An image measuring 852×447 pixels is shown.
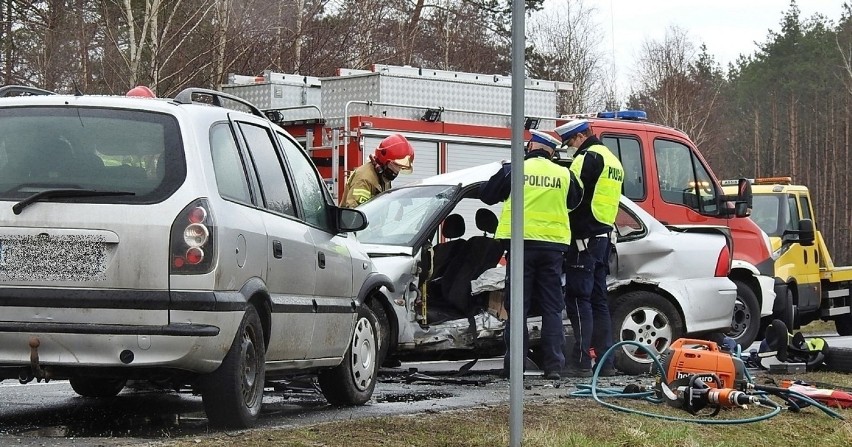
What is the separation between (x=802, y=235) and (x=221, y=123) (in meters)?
12.4

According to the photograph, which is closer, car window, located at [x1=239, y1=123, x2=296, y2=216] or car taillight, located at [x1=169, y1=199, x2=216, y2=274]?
car taillight, located at [x1=169, y1=199, x2=216, y2=274]

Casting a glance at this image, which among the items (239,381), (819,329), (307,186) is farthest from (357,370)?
(819,329)

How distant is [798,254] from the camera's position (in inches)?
712

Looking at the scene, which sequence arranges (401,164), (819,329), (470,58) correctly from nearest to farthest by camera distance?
(401,164)
(819,329)
(470,58)

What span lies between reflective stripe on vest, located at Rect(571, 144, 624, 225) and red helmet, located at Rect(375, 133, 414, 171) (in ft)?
5.69

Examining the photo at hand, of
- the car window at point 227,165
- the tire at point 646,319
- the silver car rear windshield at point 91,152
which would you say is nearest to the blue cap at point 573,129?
the tire at point 646,319

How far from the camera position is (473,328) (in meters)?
10.2

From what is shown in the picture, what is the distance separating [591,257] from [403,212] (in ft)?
4.89

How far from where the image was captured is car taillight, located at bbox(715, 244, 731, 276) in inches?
461

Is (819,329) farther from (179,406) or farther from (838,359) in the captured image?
(179,406)

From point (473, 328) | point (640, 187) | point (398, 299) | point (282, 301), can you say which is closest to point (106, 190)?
point (282, 301)

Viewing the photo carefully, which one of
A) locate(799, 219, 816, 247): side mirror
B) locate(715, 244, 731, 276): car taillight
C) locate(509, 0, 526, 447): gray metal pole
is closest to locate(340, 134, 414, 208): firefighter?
locate(715, 244, 731, 276): car taillight

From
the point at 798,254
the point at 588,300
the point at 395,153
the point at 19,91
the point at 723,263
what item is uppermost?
the point at 19,91

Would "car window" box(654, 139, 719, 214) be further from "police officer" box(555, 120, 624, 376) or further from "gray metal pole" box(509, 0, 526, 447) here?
"gray metal pole" box(509, 0, 526, 447)
